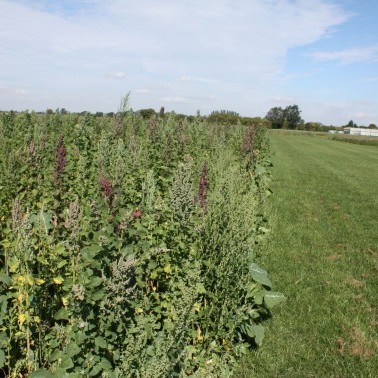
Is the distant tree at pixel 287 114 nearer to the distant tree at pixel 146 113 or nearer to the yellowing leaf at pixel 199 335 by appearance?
the distant tree at pixel 146 113

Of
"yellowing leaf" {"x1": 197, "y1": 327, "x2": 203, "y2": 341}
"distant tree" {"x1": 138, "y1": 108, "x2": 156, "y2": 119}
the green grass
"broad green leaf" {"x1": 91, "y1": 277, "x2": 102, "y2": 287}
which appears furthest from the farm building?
"broad green leaf" {"x1": 91, "y1": 277, "x2": 102, "y2": 287}

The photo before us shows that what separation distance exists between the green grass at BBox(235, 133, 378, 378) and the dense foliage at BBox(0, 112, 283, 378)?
0.40 meters

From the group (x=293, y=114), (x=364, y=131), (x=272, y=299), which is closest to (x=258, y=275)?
(x=272, y=299)

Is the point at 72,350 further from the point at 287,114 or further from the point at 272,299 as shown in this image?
the point at 287,114

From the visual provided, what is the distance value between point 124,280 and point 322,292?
14.0ft

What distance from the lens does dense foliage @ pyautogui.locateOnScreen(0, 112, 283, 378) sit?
291 centimetres

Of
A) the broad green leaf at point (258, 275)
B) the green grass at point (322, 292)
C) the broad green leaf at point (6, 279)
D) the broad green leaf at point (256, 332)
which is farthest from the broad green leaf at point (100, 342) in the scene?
the broad green leaf at point (258, 275)

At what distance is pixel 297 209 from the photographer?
40.5ft

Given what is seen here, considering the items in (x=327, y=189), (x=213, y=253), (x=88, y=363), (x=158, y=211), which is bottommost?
(x=327, y=189)

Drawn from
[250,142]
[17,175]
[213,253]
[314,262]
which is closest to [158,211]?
[213,253]

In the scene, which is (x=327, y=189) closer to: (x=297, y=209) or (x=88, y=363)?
(x=297, y=209)

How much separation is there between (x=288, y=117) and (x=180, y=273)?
16925 cm

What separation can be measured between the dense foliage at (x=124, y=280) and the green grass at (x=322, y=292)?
1.32ft

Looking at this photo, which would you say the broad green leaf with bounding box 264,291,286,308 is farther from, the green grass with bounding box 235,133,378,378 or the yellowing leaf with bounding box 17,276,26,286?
the yellowing leaf with bounding box 17,276,26,286
